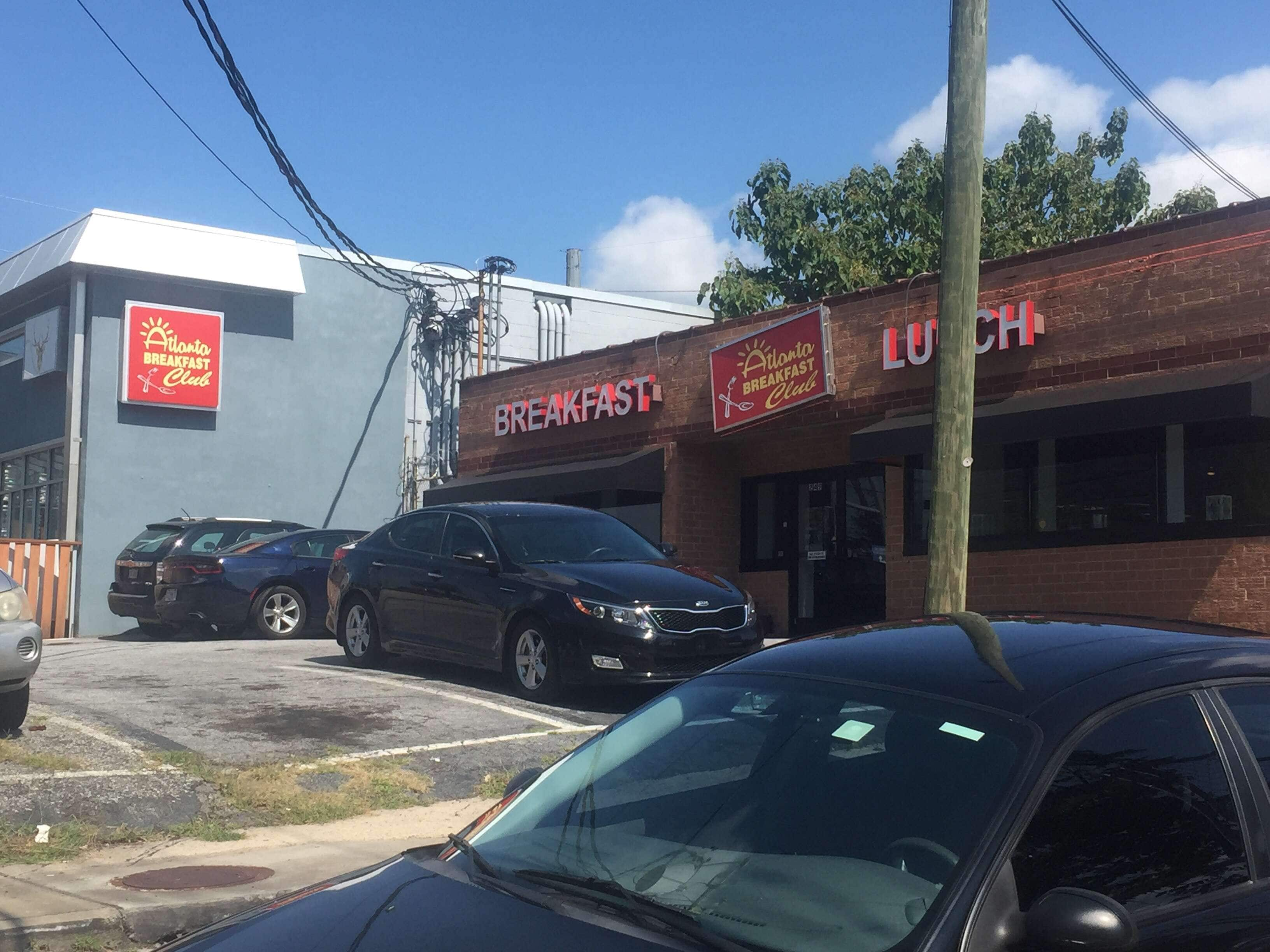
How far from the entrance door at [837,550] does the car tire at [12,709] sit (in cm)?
1020

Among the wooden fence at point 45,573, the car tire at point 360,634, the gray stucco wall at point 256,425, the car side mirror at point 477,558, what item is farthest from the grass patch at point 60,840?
the gray stucco wall at point 256,425

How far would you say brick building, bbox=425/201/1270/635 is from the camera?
467 inches

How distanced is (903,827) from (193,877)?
A: 424cm

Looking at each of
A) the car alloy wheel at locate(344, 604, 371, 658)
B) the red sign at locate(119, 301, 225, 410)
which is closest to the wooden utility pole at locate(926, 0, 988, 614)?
the car alloy wheel at locate(344, 604, 371, 658)

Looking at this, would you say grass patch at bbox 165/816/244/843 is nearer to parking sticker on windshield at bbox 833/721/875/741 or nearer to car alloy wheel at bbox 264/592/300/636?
parking sticker on windshield at bbox 833/721/875/741

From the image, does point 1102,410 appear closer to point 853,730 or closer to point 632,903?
point 853,730

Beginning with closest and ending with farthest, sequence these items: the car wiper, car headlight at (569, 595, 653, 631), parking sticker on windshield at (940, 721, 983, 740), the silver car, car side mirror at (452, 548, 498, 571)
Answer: the car wiper
parking sticker on windshield at (940, 721, 983, 740)
the silver car
car headlight at (569, 595, 653, 631)
car side mirror at (452, 548, 498, 571)

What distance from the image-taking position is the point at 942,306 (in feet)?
28.5

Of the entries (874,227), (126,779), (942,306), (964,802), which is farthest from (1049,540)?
(874,227)

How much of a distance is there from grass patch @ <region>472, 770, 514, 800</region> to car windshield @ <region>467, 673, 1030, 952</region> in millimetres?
4578

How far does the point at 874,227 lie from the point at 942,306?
58.7 ft

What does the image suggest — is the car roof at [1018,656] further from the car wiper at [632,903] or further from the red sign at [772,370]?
the red sign at [772,370]

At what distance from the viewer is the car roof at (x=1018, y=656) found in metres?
2.97

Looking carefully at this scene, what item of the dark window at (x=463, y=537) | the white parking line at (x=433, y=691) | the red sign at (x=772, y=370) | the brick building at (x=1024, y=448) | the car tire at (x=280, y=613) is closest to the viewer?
the white parking line at (x=433, y=691)
